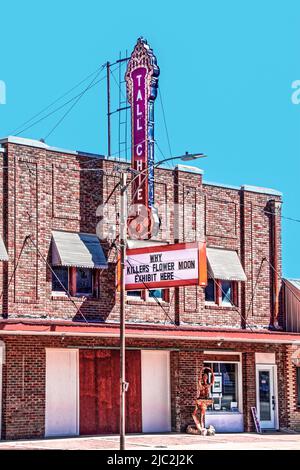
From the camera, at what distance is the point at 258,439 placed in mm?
36656

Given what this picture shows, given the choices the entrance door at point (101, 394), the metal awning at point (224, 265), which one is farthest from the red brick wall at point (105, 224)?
the entrance door at point (101, 394)

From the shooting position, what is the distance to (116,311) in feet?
122

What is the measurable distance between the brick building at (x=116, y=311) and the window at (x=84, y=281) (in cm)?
3

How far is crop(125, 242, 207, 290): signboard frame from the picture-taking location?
34781 millimetres

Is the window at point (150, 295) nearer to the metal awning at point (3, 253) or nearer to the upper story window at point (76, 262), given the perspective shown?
the upper story window at point (76, 262)

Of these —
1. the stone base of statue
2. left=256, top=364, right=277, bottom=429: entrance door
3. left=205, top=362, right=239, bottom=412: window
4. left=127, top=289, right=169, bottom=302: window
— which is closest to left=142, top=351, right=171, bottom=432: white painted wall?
the stone base of statue

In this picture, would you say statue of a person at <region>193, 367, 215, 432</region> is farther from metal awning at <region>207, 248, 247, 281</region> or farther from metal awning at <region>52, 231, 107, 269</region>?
metal awning at <region>52, 231, 107, 269</region>

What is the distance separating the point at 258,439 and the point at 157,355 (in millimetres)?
4161

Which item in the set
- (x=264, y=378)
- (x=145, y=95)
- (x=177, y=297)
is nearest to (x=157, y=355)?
(x=177, y=297)

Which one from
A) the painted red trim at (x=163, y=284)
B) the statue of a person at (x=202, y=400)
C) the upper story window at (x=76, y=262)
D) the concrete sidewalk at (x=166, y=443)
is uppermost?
the upper story window at (x=76, y=262)

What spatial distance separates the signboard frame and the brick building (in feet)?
2.97

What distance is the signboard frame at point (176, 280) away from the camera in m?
34.8

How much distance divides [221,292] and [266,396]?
12.9 feet

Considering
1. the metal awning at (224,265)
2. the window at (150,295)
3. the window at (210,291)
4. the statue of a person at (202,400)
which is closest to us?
the statue of a person at (202,400)
